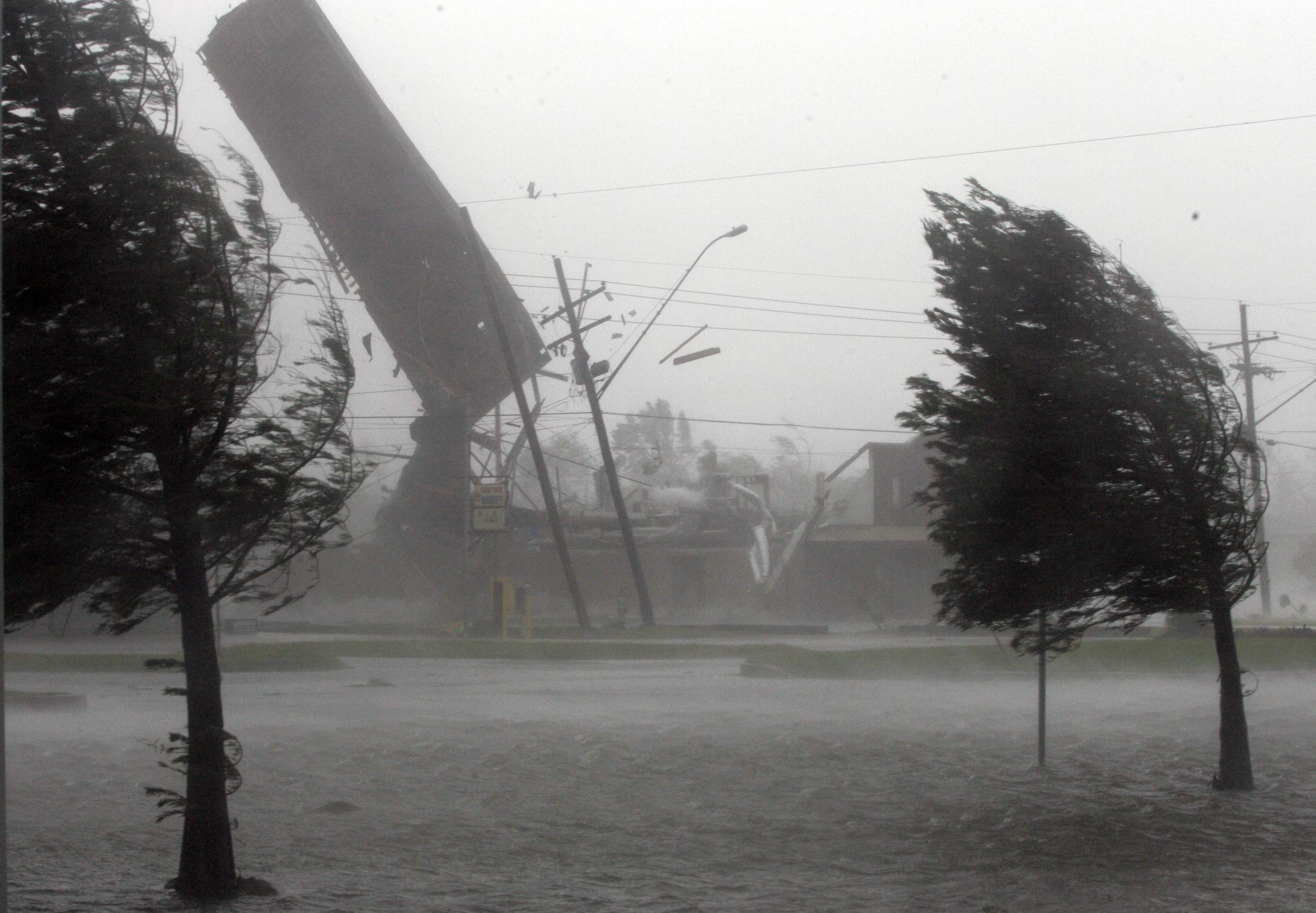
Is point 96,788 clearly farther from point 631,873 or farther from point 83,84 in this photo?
point 83,84

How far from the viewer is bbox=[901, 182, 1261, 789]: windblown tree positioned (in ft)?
27.4

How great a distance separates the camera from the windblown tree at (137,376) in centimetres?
541

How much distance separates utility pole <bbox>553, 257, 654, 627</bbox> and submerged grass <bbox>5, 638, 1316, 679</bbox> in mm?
5464

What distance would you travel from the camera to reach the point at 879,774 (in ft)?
33.9

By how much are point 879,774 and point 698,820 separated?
8.12 ft

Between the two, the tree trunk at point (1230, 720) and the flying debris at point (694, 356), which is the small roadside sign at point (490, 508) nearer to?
the flying debris at point (694, 356)

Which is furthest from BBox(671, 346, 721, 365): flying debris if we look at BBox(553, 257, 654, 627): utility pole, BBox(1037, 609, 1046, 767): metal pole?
BBox(1037, 609, 1046, 767): metal pole

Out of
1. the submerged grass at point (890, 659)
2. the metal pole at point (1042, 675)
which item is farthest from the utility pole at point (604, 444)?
the metal pole at point (1042, 675)

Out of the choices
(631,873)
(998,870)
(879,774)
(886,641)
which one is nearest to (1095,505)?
(998,870)

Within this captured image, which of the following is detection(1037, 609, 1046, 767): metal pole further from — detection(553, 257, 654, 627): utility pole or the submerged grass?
detection(553, 257, 654, 627): utility pole

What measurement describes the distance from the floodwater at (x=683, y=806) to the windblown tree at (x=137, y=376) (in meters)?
1.45

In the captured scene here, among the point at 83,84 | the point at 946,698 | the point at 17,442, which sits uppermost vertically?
the point at 83,84

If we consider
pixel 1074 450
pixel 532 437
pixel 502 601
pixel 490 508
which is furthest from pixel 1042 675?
pixel 490 508

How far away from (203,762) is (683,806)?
3804 mm
